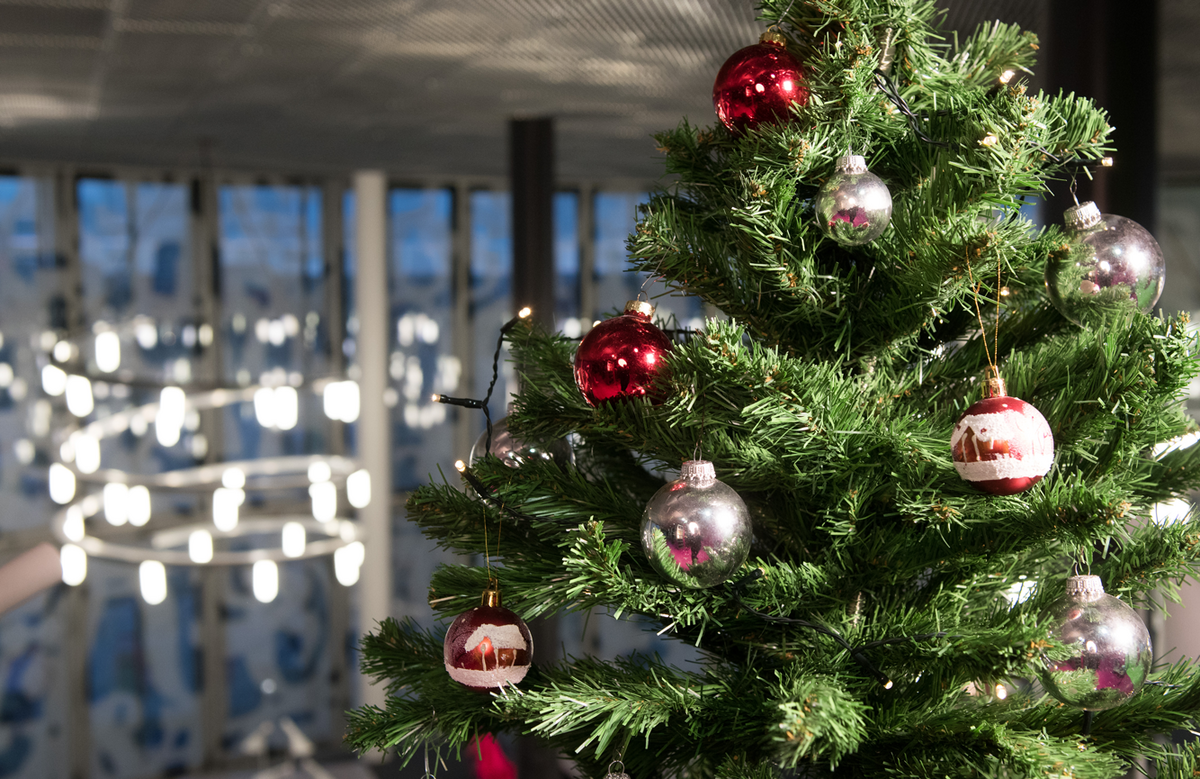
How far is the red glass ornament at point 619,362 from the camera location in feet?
3.09

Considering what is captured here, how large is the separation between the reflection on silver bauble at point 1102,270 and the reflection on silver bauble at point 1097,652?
24cm

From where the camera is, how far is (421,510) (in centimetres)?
111

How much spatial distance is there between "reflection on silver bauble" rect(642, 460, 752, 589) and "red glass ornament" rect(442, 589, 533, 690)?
17 centimetres

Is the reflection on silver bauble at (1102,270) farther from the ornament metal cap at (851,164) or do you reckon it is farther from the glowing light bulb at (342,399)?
the glowing light bulb at (342,399)

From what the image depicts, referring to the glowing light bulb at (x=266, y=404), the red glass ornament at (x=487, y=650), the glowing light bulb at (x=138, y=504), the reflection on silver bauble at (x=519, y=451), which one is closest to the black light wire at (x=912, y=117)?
the reflection on silver bauble at (x=519, y=451)

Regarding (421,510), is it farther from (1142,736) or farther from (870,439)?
(1142,736)

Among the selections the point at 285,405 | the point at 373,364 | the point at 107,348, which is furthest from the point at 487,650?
the point at 107,348

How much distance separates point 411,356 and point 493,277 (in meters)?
0.89

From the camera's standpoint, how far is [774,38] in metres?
1.02

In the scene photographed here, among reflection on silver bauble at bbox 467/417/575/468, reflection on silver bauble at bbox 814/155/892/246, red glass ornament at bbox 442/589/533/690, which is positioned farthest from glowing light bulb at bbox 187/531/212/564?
reflection on silver bauble at bbox 814/155/892/246

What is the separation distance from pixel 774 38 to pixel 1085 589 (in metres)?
0.58

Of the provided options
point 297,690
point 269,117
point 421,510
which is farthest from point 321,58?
point 297,690

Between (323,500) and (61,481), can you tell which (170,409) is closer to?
(61,481)

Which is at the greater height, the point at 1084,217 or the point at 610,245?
the point at 1084,217
